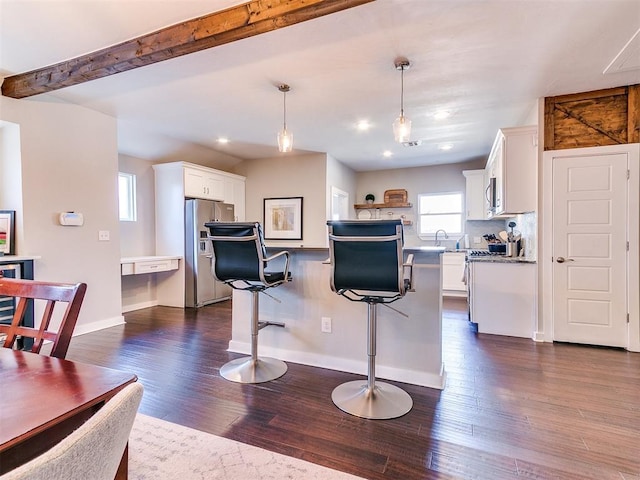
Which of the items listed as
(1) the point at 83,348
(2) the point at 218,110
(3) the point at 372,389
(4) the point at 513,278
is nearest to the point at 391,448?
(3) the point at 372,389

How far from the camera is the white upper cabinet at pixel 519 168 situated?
11.6 ft

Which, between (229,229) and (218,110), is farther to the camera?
(218,110)

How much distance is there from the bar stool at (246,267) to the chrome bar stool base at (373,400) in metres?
0.59

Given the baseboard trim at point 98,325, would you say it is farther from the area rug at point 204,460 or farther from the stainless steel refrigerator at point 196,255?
the area rug at point 204,460

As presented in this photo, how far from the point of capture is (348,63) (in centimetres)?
276

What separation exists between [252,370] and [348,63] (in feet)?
8.68

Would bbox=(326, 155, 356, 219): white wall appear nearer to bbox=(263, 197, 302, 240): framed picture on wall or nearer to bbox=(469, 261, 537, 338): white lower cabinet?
bbox=(263, 197, 302, 240): framed picture on wall

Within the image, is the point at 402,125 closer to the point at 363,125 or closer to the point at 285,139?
the point at 285,139

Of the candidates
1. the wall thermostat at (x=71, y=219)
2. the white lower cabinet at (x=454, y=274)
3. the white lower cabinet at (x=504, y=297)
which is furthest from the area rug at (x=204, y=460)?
the white lower cabinet at (x=454, y=274)

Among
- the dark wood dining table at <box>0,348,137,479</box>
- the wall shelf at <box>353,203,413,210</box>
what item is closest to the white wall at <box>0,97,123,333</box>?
the dark wood dining table at <box>0,348,137,479</box>

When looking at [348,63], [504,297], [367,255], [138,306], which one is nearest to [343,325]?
[367,255]

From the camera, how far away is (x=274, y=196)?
6.12m

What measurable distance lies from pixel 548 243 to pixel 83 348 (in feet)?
15.8

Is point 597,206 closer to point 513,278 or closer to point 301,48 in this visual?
point 513,278
